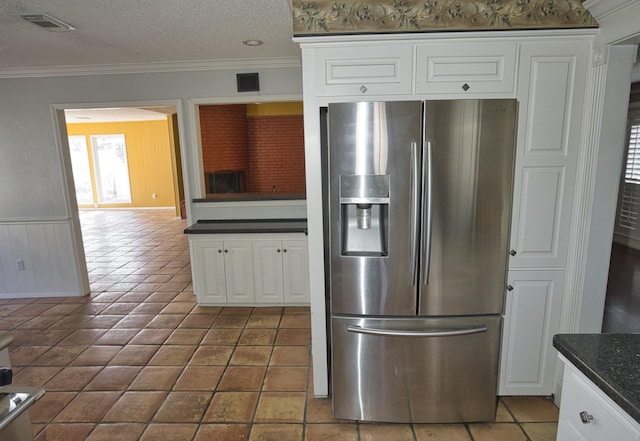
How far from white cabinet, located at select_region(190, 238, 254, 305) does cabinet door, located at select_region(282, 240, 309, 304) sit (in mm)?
348

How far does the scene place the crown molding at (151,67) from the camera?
3508 mm

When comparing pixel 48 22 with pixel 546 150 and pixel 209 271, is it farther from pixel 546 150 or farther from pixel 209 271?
pixel 546 150

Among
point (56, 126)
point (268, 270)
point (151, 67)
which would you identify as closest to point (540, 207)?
point (268, 270)

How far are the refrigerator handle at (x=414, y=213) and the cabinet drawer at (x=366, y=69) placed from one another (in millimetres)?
344

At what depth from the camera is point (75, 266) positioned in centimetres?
404

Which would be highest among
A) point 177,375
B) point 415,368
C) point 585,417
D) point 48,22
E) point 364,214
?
point 48,22

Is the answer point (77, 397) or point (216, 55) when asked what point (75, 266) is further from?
point (216, 55)

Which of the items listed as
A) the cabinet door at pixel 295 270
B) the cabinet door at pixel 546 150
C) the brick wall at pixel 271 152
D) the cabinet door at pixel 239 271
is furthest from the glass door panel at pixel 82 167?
the cabinet door at pixel 546 150

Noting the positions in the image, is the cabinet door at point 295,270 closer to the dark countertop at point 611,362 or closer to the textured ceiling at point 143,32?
the textured ceiling at point 143,32

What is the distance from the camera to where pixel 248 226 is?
3.68 m

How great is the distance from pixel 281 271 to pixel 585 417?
2.81 metres

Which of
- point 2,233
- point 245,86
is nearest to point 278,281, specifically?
point 245,86

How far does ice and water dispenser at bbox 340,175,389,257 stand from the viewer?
73.9 inches

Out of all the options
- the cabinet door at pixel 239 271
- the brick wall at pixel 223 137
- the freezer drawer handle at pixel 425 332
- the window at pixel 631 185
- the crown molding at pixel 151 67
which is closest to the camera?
the freezer drawer handle at pixel 425 332
